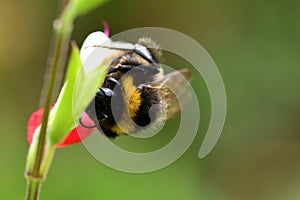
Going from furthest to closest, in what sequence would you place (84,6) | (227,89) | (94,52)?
(227,89) → (94,52) → (84,6)

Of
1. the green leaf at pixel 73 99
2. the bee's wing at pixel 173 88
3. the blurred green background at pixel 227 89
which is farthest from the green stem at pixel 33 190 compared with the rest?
the blurred green background at pixel 227 89

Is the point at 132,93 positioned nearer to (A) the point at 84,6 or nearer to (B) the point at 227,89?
(A) the point at 84,6

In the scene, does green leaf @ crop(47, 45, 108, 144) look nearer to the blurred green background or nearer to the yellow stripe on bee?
the yellow stripe on bee

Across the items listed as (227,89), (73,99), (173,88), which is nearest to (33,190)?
(73,99)

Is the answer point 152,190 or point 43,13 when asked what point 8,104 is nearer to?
point 43,13

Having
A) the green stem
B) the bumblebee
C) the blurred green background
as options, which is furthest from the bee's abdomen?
the blurred green background

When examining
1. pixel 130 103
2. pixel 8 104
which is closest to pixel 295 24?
pixel 8 104
